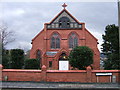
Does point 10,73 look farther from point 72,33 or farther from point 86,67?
point 72,33

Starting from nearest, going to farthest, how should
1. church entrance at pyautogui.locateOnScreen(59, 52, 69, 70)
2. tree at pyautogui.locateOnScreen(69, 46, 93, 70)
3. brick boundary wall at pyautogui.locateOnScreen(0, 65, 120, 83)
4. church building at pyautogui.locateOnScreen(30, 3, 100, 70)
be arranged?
brick boundary wall at pyautogui.locateOnScreen(0, 65, 120, 83)
tree at pyautogui.locateOnScreen(69, 46, 93, 70)
church entrance at pyautogui.locateOnScreen(59, 52, 69, 70)
church building at pyautogui.locateOnScreen(30, 3, 100, 70)

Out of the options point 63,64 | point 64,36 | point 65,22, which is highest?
point 65,22

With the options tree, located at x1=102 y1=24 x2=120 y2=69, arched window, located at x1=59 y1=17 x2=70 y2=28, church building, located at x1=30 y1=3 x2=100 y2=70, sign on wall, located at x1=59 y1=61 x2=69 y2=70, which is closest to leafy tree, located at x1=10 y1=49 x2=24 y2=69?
sign on wall, located at x1=59 y1=61 x2=69 y2=70

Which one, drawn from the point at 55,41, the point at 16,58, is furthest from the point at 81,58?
the point at 55,41

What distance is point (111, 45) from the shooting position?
25125 millimetres

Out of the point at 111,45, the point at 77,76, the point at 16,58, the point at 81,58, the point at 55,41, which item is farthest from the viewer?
the point at 55,41

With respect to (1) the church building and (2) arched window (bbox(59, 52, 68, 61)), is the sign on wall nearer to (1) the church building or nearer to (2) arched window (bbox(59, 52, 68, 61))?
Answer: (2) arched window (bbox(59, 52, 68, 61))

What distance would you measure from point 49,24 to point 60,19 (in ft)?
7.76

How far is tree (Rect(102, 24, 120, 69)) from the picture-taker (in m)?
22.0

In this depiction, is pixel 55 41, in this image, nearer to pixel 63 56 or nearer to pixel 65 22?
pixel 63 56

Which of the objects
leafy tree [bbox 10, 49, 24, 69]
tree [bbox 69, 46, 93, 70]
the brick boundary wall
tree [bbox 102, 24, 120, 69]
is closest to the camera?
the brick boundary wall

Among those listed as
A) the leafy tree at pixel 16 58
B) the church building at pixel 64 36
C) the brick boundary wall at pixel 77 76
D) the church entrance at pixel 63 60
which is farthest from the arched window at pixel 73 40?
the brick boundary wall at pixel 77 76

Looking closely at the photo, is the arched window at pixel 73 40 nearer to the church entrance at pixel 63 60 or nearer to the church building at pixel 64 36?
the church building at pixel 64 36

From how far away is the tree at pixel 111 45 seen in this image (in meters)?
22.0
